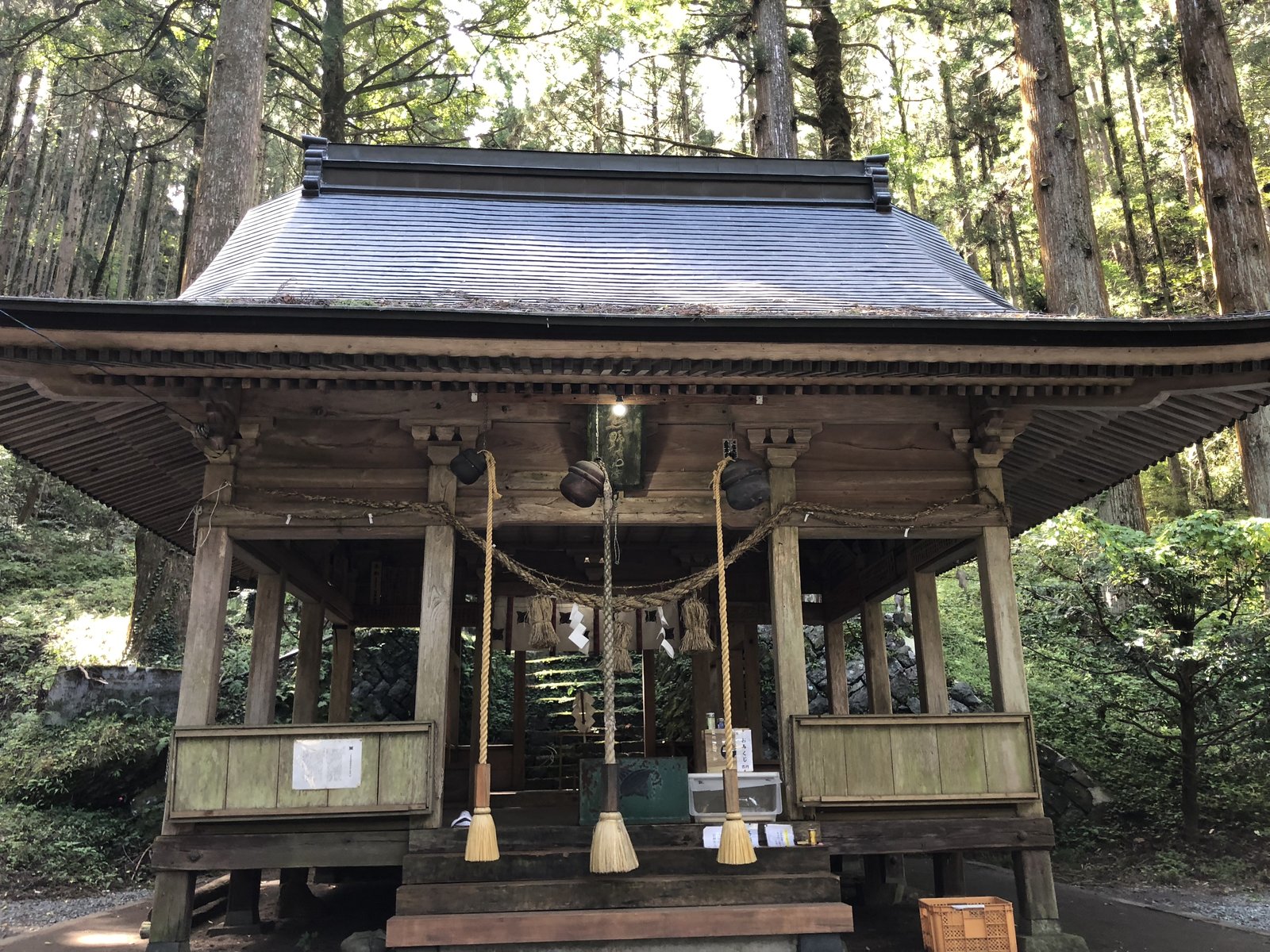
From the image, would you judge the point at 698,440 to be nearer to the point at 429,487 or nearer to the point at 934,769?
the point at 429,487

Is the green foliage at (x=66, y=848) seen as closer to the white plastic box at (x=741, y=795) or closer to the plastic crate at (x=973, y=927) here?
the white plastic box at (x=741, y=795)

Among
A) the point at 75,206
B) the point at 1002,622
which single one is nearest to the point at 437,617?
the point at 1002,622

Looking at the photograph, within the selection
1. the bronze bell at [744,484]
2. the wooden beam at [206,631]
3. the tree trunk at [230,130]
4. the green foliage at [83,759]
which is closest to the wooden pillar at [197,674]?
the wooden beam at [206,631]

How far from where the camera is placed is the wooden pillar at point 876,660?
364 inches

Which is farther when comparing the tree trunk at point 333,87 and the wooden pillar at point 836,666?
the tree trunk at point 333,87

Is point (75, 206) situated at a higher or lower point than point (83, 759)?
higher

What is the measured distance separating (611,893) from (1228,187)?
11942 mm

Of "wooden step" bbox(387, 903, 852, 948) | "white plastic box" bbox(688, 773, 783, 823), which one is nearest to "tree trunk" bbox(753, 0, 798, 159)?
"white plastic box" bbox(688, 773, 783, 823)

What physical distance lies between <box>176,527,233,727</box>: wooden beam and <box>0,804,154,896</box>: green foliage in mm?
5060

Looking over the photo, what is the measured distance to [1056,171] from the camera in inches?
468

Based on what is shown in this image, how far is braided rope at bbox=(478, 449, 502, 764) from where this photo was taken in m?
4.81

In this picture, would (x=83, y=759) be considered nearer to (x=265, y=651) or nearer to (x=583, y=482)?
(x=265, y=651)

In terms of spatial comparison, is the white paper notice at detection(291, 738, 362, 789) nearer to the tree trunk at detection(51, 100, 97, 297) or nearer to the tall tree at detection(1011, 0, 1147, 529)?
the tall tree at detection(1011, 0, 1147, 529)

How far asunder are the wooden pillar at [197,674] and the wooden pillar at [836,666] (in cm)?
702
